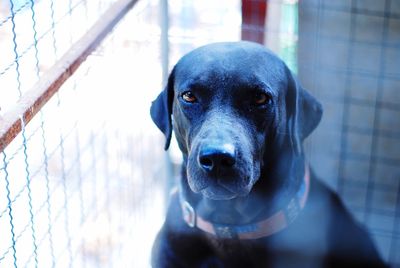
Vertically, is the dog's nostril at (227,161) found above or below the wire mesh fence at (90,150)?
above

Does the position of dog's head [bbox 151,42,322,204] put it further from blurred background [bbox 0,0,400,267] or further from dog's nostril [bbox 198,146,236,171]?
blurred background [bbox 0,0,400,267]

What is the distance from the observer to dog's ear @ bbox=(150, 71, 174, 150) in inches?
90.2

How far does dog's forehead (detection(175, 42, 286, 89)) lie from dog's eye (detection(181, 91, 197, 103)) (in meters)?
0.03

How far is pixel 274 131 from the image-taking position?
2.15 metres

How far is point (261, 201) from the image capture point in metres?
2.23

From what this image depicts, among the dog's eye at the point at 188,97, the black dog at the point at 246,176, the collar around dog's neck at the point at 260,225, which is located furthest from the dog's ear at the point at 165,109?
the collar around dog's neck at the point at 260,225

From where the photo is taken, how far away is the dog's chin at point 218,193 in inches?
81.0

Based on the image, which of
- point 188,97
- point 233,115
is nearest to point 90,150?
point 188,97

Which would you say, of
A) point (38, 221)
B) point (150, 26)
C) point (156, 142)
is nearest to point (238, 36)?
point (150, 26)

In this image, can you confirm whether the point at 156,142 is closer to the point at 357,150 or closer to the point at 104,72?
the point at 104,72

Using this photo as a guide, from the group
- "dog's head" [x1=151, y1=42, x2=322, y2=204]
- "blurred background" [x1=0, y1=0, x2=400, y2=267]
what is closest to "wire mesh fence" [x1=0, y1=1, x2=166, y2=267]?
"blurred background" [x1=0, y1=0, x2=400, y2=267]

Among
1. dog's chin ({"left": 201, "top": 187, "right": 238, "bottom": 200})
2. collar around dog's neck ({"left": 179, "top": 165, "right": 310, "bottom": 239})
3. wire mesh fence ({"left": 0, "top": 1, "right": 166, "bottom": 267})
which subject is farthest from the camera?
wire mesh fence ({"left": 0, "top": 1, "right": 166, "bottom": 267})

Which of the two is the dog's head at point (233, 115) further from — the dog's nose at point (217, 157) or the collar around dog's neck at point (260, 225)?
the collar around dog's neck at point (260, 225)

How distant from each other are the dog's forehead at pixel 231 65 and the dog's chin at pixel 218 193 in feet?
0.95
